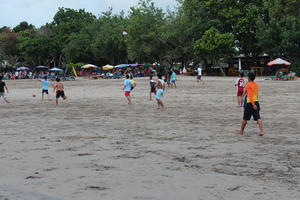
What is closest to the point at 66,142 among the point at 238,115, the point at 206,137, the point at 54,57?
the point at 206,137

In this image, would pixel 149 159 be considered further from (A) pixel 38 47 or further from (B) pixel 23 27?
(B) pixel 23 27

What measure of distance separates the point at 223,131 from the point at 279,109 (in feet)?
17.6

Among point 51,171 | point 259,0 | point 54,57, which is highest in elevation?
point 259,0

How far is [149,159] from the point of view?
7.20m

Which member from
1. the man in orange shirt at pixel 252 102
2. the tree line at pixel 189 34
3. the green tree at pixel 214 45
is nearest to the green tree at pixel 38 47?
the tree line at pixel 189 34

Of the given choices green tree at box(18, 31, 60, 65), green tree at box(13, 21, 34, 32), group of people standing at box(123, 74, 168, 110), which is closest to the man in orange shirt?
group of people standing at box(123, 74, 168, 110)

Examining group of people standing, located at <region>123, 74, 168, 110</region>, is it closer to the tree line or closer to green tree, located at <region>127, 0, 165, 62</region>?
the tree line

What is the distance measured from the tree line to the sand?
110 feet

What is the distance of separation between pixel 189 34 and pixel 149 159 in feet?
148

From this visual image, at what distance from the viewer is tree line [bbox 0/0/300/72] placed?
145 ft

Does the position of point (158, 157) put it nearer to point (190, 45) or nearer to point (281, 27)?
point (281, 27)

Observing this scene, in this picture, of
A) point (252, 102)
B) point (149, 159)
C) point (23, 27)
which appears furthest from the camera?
point (23, 27)

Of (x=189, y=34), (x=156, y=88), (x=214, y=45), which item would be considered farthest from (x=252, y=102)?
(x=189, y=34)

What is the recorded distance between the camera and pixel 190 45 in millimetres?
52188
